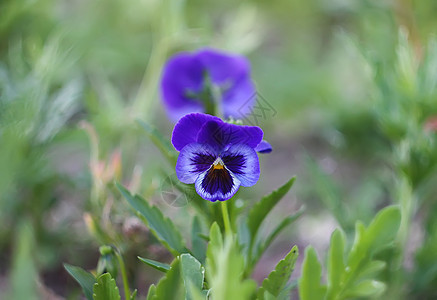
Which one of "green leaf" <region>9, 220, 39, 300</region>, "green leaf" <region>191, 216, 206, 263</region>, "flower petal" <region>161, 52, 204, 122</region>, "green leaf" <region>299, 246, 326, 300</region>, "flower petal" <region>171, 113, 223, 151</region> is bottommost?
"green leaf" <region>9, 220, 39, 300</region>

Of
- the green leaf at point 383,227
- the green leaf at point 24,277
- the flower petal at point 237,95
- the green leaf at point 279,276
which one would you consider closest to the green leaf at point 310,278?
the green leaf at point 279,276

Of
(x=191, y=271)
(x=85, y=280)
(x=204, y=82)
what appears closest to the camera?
(x=191, y=271)

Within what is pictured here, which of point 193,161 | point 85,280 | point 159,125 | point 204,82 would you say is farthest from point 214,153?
point 159,125

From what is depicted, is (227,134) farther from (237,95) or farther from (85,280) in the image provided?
(237,95)

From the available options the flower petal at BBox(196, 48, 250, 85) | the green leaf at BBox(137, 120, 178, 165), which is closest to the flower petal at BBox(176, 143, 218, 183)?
the green leaf at BBox(137, 120, 178, 165)

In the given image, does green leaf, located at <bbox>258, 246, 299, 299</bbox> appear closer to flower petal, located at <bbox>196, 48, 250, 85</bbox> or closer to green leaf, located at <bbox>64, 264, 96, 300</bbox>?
green leaf, located at <bbox>64, 264, 96, 300</bbox>

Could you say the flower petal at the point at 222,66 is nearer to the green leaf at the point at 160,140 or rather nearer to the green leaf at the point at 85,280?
the green leaf at the point at 160,140

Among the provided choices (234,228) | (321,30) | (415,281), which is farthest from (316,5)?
(234,228)
